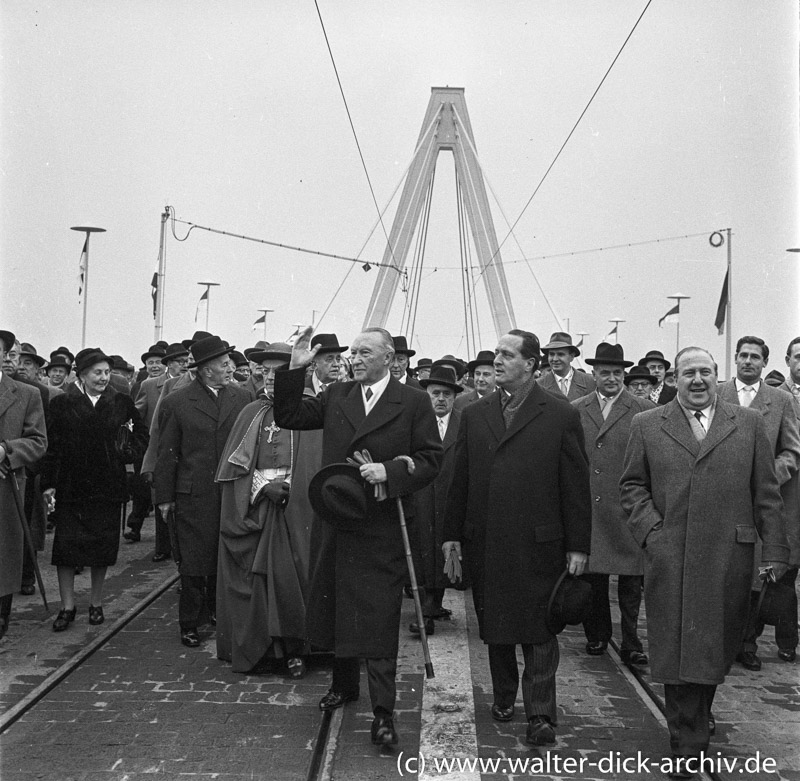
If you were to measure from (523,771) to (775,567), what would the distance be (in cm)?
146

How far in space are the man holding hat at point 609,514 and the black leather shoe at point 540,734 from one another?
66.0 inches

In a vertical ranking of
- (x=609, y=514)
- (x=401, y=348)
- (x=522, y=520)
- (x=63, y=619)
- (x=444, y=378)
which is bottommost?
(x=63, y=619)

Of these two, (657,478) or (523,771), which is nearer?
(523,771)

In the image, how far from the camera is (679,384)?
4691mm

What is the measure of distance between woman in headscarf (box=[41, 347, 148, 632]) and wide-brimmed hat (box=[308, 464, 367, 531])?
9.19ft

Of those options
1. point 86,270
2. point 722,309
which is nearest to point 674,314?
point 722,309

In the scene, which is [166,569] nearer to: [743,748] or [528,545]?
[528,545]

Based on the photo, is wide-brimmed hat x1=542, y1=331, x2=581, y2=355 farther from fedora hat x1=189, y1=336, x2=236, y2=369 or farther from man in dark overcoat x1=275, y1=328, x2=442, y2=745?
man in dark overcoat x1=275, y1=328, x2=442, y2=745

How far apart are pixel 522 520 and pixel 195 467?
2755 mm

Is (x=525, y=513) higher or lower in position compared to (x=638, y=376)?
lower

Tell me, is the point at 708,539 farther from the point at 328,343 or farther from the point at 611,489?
the point at 328,343

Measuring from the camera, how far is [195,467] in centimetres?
679

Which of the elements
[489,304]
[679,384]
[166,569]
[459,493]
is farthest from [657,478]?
[489,304]

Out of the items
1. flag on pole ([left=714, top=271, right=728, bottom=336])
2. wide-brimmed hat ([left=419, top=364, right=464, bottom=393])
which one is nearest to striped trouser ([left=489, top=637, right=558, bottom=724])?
wide-brimmed hat ([left=419, top=364, right=464, bottom=393])
